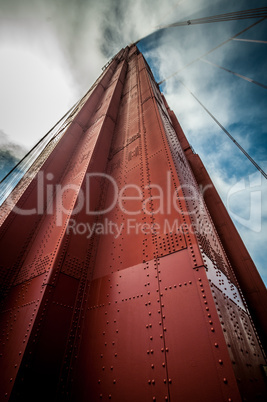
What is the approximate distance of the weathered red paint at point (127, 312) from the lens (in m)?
2.27

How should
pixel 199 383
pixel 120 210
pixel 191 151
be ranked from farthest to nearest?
pixel 191 151 < pixel 120 210 < pixel 199 383

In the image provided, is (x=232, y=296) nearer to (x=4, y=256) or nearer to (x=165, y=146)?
(x=165, y=146)

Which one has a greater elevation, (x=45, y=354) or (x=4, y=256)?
(x=4, y=256)

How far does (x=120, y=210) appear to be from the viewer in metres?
5.16

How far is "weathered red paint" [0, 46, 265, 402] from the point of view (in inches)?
89.2

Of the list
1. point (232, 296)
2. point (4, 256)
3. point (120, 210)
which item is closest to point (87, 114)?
point (120, 210)

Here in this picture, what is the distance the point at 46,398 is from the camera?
8.57 feet

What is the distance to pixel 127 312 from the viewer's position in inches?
124

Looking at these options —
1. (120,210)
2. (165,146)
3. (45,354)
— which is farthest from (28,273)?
(165,146)

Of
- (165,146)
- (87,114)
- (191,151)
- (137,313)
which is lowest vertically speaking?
(137,313)

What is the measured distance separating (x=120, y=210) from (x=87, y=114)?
9.43m

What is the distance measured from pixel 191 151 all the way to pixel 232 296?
8640 millimetres

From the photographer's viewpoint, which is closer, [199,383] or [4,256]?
[199,383]

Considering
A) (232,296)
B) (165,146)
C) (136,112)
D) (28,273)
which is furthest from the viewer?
(136,112)
